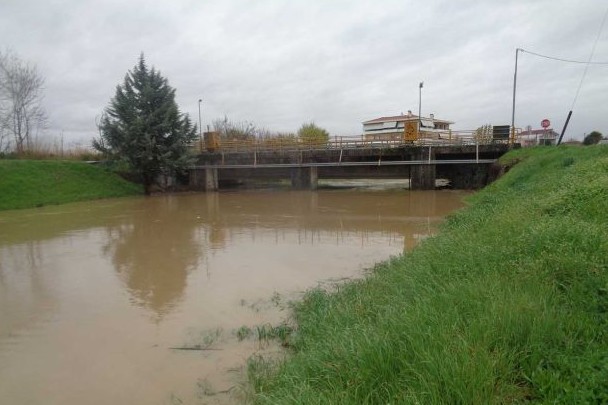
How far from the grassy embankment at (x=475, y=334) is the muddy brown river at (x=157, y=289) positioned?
3.29 feet

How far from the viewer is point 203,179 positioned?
96.9 feet

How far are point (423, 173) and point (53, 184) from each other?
71.9 ft

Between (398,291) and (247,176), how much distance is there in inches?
1092

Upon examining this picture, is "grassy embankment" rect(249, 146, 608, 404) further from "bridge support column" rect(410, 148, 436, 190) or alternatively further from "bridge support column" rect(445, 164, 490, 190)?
"bridge support column" rect(445, 164, 490, 190)

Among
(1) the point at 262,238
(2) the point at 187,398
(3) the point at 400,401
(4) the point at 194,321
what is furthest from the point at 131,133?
(3) the point at 400,401

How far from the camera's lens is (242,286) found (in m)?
7.36

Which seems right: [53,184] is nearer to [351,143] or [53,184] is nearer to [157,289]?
[351,143]

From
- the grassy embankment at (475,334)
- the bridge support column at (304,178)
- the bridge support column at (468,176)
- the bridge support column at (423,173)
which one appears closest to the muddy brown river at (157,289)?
the grassy embankment at (475,334)

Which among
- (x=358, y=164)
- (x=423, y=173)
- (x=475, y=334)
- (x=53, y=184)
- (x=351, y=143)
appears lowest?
(x=475, y=334)

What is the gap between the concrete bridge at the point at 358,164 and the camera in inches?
1006

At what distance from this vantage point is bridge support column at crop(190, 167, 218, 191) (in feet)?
96.4

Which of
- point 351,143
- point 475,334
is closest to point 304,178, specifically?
point 351,143

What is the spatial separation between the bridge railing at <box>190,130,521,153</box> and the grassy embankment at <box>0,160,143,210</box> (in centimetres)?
676

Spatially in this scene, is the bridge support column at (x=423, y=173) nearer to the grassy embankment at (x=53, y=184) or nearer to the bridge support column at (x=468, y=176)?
the bridge support column at (x=468, y=176)
